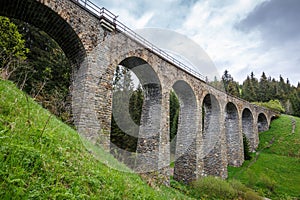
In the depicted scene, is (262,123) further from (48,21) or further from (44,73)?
(48,21)

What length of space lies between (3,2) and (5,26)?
4.08 m

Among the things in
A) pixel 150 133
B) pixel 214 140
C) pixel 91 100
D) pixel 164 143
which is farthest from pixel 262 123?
pixel 91 100

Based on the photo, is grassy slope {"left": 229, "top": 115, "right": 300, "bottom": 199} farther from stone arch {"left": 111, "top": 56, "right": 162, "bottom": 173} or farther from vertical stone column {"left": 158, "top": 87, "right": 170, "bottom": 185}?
stone arch {"left": 111, "top": 56, "right": 162, "bottom": 173}

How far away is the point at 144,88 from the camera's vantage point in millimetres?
14242

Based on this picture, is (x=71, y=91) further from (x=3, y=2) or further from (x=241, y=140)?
(x=241, y=140)

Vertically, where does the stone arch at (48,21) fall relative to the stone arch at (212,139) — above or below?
above

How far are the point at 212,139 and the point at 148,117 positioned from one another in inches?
312

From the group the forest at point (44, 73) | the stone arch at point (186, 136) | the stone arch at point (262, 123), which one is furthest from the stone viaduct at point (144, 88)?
the stone arch at point (262, 123)

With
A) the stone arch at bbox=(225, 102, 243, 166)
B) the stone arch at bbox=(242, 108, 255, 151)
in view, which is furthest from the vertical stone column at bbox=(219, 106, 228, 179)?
the stone arch at bbox=(242, 108, 255, 151)

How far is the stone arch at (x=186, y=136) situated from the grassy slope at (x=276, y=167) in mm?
4848

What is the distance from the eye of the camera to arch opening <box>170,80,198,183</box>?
51.2 feet

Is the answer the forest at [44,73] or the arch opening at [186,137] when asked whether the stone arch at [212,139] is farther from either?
the arch opening at [186,137]

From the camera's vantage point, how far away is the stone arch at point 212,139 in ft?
58.3

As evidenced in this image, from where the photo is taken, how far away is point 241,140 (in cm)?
2225
